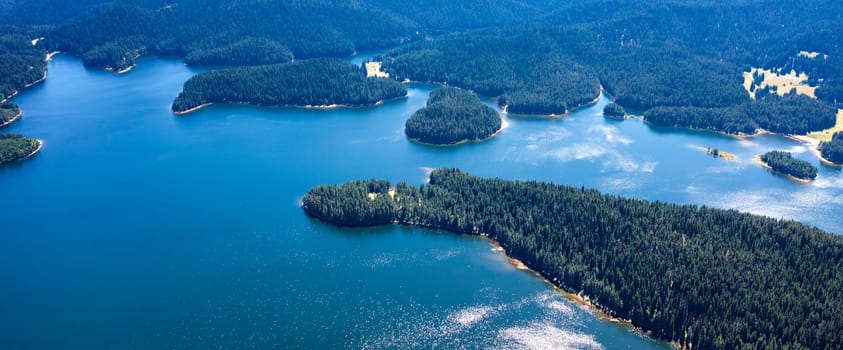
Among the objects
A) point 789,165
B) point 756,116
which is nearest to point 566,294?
point 789,165

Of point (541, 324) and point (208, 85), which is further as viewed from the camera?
point (208, 85)

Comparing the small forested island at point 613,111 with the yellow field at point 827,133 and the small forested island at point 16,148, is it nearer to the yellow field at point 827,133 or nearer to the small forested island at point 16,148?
the yellow field at point 827,133

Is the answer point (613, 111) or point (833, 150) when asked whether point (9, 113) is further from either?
point (833, 150)

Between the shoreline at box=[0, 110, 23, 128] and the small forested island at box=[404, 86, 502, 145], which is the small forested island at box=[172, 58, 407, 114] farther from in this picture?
the shoreline at box=[0, 110, 23, 128]

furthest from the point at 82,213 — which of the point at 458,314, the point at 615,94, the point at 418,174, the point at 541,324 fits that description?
the point at 615,94

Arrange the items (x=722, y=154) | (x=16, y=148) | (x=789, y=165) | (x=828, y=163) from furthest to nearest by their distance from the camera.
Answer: (x=722, y=154) < (x=16, y=148) < (x=828, y=163) < (x=789, y=165)

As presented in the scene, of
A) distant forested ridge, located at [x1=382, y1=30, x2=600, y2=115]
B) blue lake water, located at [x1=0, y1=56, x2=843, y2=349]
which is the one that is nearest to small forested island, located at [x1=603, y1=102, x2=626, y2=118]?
blue lake water, located at [x1=0, y1=56, x2=843, y2=349]

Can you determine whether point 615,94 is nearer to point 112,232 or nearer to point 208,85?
point 208,85
